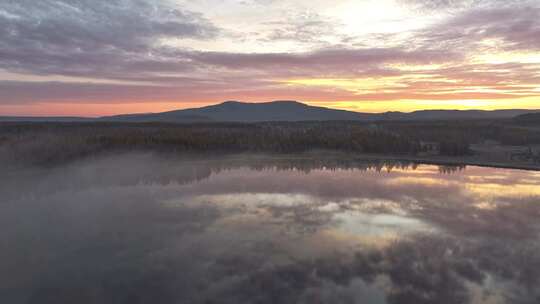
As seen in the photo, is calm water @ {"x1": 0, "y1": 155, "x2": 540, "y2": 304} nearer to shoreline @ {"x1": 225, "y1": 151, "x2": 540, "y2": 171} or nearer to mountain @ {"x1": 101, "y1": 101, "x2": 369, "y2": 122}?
shoreline @ {"x1": 225, "y1": 151, "x2": 540, "y2": 171}

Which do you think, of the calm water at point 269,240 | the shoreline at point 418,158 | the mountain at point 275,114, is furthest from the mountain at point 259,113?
the calm water at point 269,240

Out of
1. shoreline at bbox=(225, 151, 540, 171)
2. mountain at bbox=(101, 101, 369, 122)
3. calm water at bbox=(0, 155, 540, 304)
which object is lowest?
calm water at bbox=(0, 155, 540, 304)

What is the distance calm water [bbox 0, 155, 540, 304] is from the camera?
6.80 meters

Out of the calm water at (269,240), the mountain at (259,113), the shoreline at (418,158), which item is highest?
the mountain at (259,113)

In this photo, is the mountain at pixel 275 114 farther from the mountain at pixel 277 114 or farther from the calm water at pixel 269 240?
the calm water at pixel 269 240

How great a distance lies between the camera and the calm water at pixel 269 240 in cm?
680

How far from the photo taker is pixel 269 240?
9.30 metres

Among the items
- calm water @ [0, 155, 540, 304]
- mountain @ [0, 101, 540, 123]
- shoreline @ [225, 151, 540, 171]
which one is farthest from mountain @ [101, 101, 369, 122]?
calm water @ [0, 155, 540, 304]

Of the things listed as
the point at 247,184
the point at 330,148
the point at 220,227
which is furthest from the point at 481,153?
the point at 220,227

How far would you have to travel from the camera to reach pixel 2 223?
35.6ft

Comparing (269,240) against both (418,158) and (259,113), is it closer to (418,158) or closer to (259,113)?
(418,158)

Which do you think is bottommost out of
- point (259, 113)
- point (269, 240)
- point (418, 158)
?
point (269, 240)

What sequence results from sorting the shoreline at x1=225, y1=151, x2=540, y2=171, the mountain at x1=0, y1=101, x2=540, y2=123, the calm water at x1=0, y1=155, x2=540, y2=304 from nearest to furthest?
the calm water at x1=0, y1=155, x2=540, y2=304 → the shoreline at x1=225, y1=151, x2=540, y2=171 → the mountain at x1=0, y1=101, x2=540, y2=123

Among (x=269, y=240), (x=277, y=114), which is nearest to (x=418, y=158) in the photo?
(x=269, y=240)
